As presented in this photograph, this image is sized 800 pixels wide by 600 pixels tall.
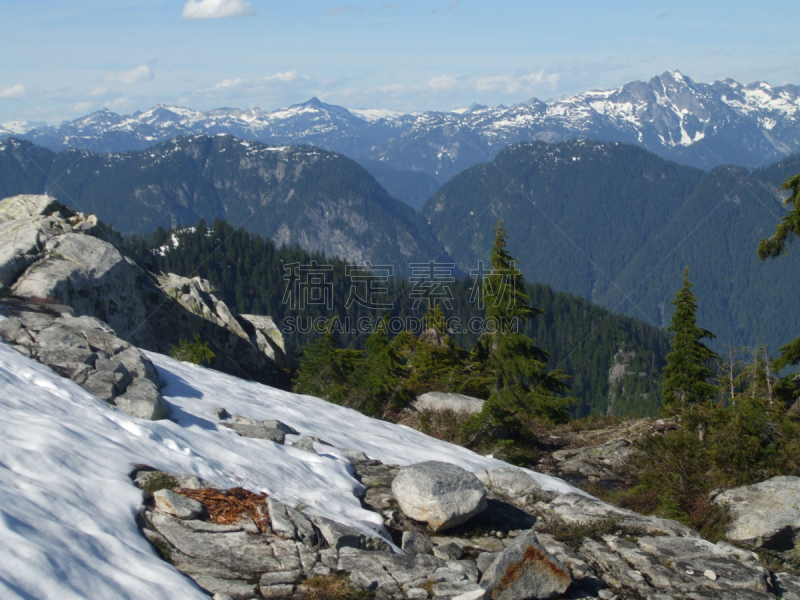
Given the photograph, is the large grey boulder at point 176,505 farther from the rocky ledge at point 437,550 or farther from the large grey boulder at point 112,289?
the large grey boulder at point 112,289

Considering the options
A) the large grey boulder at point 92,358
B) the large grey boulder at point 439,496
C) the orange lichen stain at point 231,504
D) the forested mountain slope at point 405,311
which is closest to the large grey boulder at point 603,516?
the large grey boulder at point 439,496

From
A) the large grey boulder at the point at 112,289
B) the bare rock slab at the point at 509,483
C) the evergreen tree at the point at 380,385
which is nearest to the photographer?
the bare rock slab at the point at 509,483

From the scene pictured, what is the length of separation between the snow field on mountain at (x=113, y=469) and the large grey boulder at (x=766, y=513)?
284 centimetres

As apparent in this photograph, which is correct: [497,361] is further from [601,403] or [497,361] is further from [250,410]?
[601,403]

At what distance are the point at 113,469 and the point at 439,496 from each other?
4.10 meters

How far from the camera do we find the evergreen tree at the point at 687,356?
86.7 feet

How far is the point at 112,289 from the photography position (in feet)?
70.0

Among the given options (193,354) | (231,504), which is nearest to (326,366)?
(193,354)

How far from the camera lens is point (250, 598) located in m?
5.70

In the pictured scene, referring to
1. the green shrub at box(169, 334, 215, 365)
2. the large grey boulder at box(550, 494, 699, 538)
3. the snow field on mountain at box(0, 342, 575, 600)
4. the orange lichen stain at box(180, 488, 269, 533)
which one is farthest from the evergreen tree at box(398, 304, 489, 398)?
the orange lichen stain at box(180, 488, 269, 533)

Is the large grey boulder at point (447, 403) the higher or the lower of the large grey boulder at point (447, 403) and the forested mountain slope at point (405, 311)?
the higher

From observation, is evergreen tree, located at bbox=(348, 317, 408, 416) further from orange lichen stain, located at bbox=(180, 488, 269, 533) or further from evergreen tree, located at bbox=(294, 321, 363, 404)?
orange lichen stain, located at bbox=(180, 488, 269, 533)

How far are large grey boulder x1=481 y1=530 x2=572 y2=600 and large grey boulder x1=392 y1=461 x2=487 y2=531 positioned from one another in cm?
142

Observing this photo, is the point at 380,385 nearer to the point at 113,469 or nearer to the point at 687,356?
the point at 113,469
